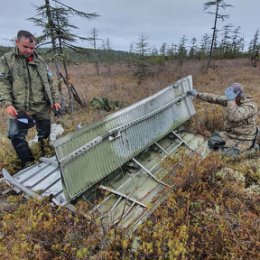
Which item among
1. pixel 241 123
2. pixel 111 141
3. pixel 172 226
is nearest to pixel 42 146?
pixel 111 141

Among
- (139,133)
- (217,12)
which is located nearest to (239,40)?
(217,12)

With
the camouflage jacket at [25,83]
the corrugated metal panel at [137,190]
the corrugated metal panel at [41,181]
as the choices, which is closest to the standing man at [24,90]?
the camouflage jacket at [25,83]

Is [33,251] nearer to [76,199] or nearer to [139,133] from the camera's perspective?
[76,199]

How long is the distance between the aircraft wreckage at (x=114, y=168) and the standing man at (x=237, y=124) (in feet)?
1.44

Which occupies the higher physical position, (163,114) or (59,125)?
(163,114)

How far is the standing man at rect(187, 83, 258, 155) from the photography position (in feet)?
14.9

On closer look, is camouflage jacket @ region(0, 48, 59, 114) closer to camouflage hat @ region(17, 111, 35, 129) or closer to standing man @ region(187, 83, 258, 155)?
camouflage hat @ region(17, 111, 35, 129)

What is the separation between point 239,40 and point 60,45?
156 ft

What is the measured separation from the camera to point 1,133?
6.22m

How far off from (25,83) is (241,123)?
13.8ft

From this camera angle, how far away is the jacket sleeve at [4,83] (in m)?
3.54

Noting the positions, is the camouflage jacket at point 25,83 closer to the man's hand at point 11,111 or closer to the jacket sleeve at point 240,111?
the man's hand at point 11,111

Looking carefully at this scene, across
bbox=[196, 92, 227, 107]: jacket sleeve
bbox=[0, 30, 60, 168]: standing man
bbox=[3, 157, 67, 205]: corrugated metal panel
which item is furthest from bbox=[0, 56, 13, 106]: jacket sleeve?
bbox=[196, 92, 227, 107]: jacket sleeve

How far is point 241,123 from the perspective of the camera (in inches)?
188
